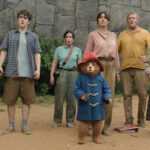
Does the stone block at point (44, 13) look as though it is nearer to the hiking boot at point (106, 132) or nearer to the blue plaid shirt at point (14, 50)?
the blue plaid shirt at point (14, 50)

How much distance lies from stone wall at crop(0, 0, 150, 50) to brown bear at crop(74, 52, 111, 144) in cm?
543

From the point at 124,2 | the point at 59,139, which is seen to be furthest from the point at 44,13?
the point at 59,139

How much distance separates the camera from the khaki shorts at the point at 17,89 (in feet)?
15.3

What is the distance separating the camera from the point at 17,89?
15.4ft

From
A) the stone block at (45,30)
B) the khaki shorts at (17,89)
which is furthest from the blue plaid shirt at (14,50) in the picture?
the stone block at (45,30)

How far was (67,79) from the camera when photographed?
5293mm

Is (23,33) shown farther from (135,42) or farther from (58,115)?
(135,42)

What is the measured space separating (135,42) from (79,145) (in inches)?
89.1

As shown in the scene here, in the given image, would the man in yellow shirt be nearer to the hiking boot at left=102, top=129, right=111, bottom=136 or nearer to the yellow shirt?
the yellow shirt

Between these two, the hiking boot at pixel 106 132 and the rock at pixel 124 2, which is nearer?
the hiking boot at pixel 106 132

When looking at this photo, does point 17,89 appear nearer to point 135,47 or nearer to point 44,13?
point 135,47

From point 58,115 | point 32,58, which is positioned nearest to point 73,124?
point 58,115

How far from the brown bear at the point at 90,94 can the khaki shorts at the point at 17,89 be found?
93cm

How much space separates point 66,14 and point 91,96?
612cm
